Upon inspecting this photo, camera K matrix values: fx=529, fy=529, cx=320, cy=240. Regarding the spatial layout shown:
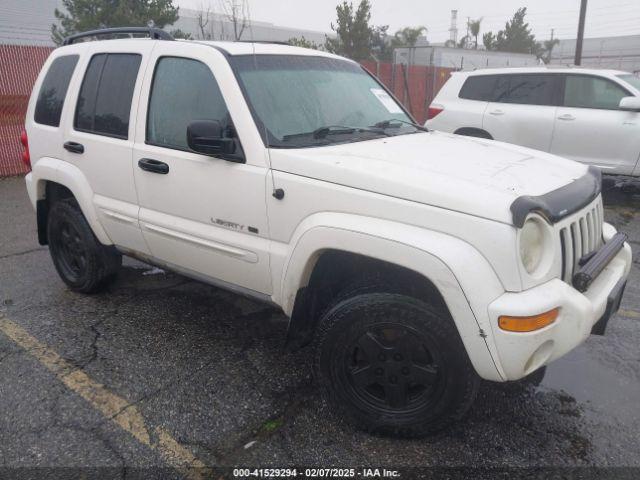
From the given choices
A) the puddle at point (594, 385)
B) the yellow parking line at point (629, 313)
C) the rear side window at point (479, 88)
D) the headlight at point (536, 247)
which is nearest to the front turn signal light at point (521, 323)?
the headlight at point (536, 247)

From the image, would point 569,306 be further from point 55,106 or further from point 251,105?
point 55,106

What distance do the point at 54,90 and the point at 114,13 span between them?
48.8ft

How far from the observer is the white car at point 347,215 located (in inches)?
88.0

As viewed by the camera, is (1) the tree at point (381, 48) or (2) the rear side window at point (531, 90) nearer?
Result: (2) the rear side window at point (531, 90)

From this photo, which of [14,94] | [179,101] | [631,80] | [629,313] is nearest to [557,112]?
[631,80]

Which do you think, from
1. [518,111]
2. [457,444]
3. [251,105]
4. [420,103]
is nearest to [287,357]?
[457,444]

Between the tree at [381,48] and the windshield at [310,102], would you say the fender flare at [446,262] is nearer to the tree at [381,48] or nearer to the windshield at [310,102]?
the windshield at [310,102]

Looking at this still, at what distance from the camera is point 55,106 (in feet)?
13.5

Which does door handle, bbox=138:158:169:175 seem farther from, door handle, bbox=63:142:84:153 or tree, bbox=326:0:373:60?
tree, bbox=326:0:373:60

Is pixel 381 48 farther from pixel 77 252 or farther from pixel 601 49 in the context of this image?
pixel 77 252

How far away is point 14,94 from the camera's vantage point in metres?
9.43

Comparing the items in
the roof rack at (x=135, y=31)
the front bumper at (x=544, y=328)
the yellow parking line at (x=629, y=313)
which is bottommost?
the yellow parking line at (x=629, y=313)

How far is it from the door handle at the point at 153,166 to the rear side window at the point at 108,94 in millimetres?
309

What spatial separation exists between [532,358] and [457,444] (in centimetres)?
65
